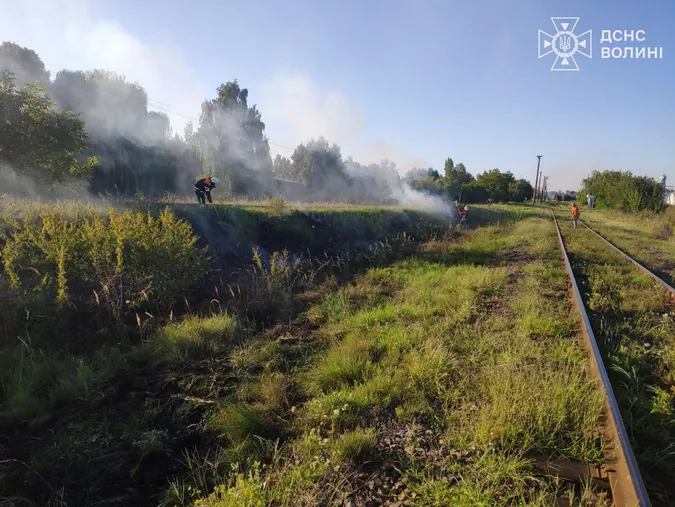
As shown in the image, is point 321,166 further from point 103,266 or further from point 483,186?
point 103,266

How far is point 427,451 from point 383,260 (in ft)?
28.0

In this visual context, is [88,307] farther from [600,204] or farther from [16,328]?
[600,204]

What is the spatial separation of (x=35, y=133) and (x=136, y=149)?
69.4 feet

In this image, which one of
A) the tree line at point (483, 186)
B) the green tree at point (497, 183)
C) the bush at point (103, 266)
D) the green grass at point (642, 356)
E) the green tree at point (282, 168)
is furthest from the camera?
the green tree at point (282, 168)

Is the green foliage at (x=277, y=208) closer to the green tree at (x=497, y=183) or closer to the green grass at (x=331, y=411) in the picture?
the green grass at (x=331, y=411)

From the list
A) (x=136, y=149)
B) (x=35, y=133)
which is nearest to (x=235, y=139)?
(x=136, y=149)

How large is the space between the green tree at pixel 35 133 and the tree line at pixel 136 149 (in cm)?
4

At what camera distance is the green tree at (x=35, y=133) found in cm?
1545

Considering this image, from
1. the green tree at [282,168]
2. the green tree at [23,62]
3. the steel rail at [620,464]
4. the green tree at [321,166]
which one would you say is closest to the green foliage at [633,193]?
the green tree at [321,166]

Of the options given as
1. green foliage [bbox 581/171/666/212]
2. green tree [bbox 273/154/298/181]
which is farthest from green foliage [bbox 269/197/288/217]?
green tree [bbox 273/154/298/181]

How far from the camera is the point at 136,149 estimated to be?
1409 inches

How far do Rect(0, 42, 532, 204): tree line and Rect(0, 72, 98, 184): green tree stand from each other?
0.04m

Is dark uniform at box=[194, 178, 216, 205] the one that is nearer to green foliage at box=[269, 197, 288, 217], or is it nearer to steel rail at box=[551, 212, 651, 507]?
green foliage at box=[269, 197, 288, 217]

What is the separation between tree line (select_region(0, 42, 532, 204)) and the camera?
1631cm
